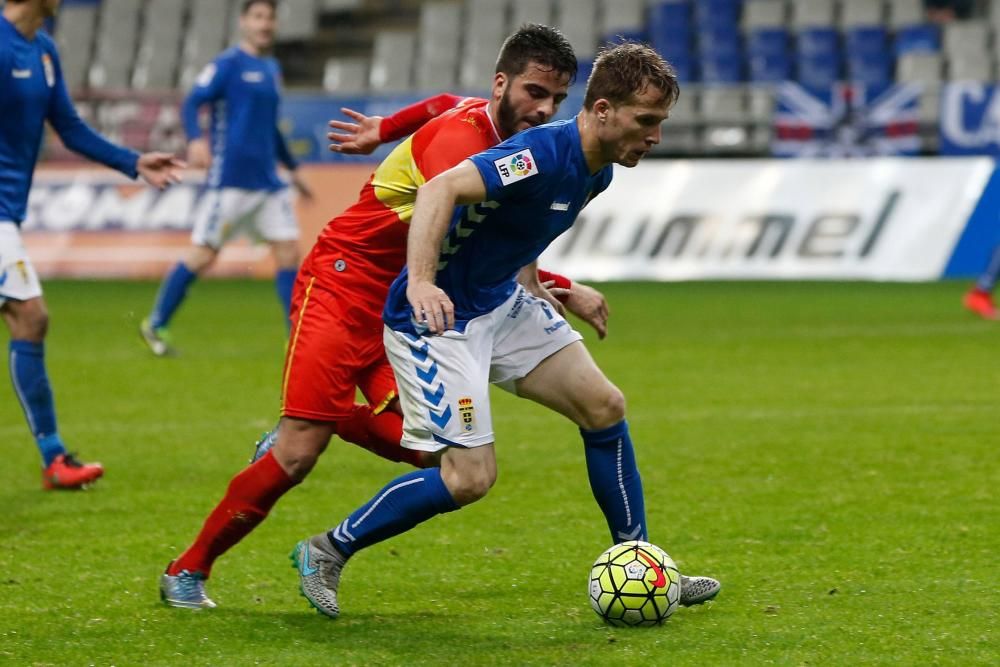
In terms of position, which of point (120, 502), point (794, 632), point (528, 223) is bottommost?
point (120, 502)

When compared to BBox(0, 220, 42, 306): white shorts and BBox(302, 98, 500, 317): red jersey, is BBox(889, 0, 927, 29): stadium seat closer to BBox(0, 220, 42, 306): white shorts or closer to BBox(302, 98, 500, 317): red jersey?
BBox(0, 220, 42, 306): white shorts

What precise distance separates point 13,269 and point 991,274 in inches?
353

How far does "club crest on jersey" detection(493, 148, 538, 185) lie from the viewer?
4445 mm

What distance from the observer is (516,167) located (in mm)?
4449

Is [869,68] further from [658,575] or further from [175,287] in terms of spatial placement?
[658,575]

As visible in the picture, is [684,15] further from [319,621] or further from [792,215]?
[319,621]

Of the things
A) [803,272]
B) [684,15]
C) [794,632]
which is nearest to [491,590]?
[794,632]

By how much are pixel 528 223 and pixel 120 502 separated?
2.91m

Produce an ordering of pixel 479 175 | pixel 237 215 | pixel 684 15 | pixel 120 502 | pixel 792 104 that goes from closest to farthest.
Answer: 1. pixel 479 175
2. pixel 120 502
3. pixel 237 215
4. pixel 792 104
5. pixel 684 15

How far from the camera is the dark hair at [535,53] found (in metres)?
4.88

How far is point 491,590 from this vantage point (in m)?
5.22

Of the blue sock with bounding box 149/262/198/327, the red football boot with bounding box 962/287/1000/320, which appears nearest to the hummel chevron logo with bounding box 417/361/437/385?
the blue sock with bounding box 149/262/198/327

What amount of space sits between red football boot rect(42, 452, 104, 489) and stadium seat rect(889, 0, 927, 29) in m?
17.8

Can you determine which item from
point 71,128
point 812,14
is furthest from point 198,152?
point 812,14
